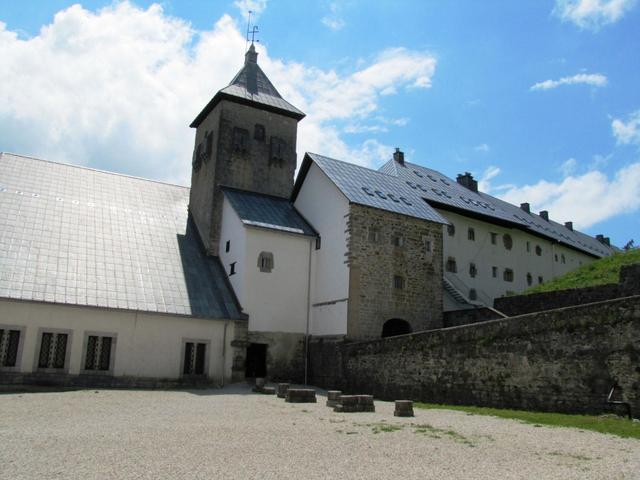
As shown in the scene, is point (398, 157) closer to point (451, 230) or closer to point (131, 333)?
point (451, 230)

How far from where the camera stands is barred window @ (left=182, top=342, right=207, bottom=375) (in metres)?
22.7

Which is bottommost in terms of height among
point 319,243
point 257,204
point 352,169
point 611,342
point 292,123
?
point 611,342

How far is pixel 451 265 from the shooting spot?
1212 inches

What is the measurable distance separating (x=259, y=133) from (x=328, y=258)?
931 centimetres

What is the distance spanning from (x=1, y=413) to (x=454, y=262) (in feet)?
77.0

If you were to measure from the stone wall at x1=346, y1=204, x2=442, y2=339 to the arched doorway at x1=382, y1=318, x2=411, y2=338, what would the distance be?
1.69ft

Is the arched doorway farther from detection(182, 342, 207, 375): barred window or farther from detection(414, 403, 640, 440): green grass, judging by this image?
detection(414, 403, 640, 440): green grass

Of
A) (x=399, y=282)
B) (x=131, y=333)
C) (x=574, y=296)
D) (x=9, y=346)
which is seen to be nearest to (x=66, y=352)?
(x=9, y=346)

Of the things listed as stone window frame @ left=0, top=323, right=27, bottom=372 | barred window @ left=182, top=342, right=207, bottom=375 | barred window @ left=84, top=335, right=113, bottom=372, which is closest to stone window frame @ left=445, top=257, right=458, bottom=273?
barred window @ left=182, top=342, right=207, bottom=375

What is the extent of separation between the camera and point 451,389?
16.4 m

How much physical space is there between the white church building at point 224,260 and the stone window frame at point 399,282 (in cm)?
13

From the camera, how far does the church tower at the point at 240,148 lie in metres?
28.8

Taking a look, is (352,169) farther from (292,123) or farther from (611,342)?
(611,342)

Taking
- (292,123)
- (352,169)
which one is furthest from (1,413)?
(292,123)
